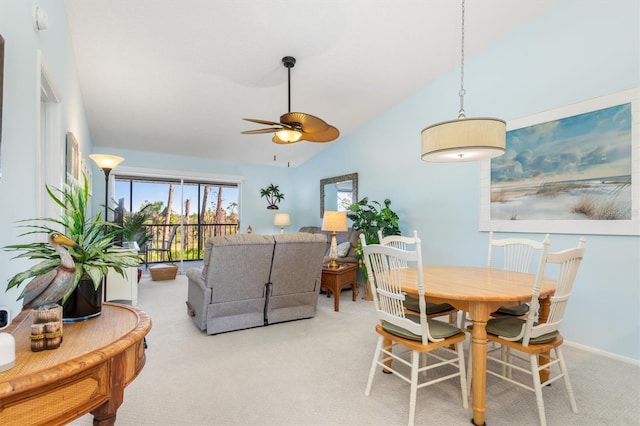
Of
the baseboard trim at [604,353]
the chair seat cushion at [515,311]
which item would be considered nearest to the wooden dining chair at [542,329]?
the chair seat cushion at [515,311]

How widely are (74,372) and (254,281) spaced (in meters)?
2.45

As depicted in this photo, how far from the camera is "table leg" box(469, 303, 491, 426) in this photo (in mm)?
1815

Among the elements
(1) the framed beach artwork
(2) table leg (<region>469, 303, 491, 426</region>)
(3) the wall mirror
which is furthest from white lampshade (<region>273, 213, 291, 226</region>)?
(2) table leg (<region>469, 303, 491, 426</region>)

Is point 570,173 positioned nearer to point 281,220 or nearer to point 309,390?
point 309,390

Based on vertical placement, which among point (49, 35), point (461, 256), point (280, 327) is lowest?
point (280, 327)

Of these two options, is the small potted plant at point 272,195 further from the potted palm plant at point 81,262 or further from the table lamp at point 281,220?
the potted palm plant at point 81,262

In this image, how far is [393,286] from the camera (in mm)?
2012

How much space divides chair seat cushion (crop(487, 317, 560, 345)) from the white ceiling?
117 inches

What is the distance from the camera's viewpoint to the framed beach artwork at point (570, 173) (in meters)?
2.70

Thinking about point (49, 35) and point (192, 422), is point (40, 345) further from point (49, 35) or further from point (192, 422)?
point (49, 35)

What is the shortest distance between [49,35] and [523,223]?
14.5 feet

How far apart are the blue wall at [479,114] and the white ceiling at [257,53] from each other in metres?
0.26

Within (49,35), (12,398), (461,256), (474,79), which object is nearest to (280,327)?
A: (461,256)

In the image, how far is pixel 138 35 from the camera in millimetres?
3193
